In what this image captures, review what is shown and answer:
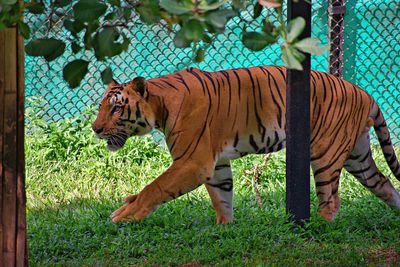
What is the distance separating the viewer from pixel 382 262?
495 centimetres

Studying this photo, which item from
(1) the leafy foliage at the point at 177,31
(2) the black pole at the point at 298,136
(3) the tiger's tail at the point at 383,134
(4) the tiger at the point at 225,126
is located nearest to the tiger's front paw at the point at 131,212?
(4) the tiger at the point at 225,126

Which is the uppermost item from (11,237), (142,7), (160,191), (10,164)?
(142,7)

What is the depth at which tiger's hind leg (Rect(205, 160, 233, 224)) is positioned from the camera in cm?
593

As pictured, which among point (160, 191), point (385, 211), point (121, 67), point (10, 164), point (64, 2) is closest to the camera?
point (64, 2)

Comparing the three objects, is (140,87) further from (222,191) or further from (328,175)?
(328,175)

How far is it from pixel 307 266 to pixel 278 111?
52.4 inches

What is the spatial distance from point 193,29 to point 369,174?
14.1ft

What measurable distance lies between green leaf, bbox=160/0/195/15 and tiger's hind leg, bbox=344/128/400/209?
4.26m

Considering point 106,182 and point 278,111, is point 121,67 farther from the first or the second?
point 278,111

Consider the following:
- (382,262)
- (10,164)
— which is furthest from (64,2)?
(382,262)

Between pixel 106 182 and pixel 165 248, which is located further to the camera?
pixel 106 182

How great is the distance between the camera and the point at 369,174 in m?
6.16

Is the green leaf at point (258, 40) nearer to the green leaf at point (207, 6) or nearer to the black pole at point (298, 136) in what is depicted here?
the green leaf at point (207, 6)

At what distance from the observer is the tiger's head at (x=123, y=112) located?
5570 millimetres
